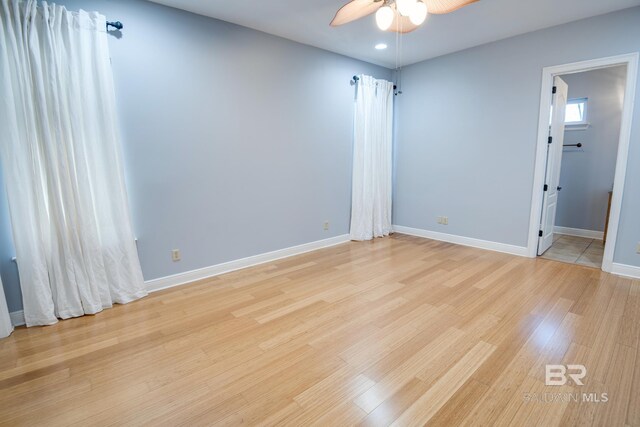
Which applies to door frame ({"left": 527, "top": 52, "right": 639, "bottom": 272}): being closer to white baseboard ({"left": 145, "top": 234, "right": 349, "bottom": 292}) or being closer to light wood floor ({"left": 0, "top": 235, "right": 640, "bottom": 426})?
light wood floor ({"left": 0, "top": 235, "right": 640, "bottom": 426})

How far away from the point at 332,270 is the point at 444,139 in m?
2.68

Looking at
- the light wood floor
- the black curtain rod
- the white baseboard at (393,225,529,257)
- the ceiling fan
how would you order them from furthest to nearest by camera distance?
the white baseboard at (393,225,529,257), the black curtain rod, the ceiling fan, the light wood floor

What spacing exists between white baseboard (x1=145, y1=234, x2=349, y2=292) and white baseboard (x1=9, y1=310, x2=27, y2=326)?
2.85ft

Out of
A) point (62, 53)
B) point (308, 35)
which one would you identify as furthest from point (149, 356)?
point (308, 35)

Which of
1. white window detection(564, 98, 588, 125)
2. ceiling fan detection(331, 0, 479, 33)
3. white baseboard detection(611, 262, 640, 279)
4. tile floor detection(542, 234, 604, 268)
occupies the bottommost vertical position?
tile floor detection(542, 234, 604, 268)

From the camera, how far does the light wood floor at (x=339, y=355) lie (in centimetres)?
155

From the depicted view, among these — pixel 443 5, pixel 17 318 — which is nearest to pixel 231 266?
pixel 17 318

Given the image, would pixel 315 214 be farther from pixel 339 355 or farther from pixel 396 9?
pixel 396 9

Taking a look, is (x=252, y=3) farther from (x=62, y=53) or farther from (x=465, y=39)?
(x=465, y=39)

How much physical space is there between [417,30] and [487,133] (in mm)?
1667

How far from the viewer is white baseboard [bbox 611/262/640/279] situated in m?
3.17

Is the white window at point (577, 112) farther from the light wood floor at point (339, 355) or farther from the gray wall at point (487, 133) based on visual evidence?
the light wood floor at point (339, 355)

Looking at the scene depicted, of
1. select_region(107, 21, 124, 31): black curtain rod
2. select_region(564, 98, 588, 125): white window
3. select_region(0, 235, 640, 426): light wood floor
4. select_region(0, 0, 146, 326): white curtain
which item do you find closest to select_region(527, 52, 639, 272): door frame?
select_region(0, 235, 640, 426): light wood floor

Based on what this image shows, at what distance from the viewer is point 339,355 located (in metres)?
1.99
